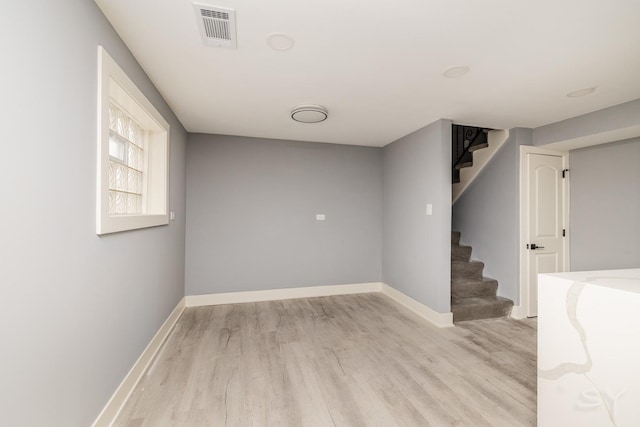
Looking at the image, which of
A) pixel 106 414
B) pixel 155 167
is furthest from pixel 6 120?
pixel 155 167

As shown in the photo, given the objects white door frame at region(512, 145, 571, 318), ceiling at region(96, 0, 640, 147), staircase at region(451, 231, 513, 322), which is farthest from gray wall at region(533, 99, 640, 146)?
staircase at region(451, 231, 513, 322)

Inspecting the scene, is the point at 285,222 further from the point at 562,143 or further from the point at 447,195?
the point at 562,143

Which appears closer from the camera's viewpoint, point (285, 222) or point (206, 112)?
point (206, 112)

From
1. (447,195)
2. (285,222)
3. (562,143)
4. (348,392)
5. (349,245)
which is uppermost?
(562,143)

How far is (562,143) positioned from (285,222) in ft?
12.5

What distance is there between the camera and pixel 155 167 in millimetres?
2766

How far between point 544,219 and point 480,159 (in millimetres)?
1157

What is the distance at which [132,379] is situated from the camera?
2.03 meters

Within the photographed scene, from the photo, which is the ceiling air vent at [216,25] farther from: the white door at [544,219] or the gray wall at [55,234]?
the white door at [544,219]

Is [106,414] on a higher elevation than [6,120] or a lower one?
lower

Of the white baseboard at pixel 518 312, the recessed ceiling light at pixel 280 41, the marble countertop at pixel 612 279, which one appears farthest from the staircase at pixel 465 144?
the recessed ceiling light at pixel 280 41

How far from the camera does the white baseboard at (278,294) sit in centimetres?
392

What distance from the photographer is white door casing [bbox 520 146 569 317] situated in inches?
137

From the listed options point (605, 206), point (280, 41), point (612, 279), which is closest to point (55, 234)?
point (280, 41)
